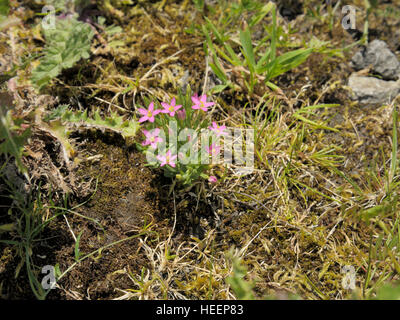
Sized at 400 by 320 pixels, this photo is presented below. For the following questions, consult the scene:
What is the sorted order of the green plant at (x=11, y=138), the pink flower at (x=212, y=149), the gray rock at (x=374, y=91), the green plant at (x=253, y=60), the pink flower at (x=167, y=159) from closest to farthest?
the green plant at (x=11, y=138) → the pink flower at (x=167, y=159) → the pink flower at (x=212, y=149) → the green plant at (x=253, y=60) → the gray rock at (x=374, y=91)

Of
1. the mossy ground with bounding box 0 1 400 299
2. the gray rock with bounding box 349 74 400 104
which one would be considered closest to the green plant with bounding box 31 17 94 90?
the mossy ground with bounding box 0 1 400 299

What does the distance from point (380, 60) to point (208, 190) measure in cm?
182

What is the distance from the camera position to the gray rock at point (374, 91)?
2.78 meters

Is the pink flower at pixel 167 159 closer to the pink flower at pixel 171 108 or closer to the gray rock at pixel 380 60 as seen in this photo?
the pink flower at pixel 171 108

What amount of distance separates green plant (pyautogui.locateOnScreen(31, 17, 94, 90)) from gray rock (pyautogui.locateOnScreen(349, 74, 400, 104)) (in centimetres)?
207

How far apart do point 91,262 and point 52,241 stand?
27 centimetres

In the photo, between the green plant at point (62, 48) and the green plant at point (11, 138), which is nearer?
the green plant at point (11, 138)

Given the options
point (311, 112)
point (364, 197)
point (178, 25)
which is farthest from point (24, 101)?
point (364, 197)

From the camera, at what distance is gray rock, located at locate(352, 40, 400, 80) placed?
2.88m

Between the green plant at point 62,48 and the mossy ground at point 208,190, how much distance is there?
11 centimetres

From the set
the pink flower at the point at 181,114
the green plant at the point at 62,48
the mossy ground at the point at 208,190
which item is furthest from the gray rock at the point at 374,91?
the green plant at the point at 62,48

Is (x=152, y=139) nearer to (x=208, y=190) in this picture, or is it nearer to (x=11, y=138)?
(x=208, y=190)

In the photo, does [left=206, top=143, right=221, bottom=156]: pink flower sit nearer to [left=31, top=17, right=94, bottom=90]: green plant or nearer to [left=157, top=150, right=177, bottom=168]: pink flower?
[left=157, top=150, right=177, bottom=168]: pink flower

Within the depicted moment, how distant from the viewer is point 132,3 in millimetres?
2961
